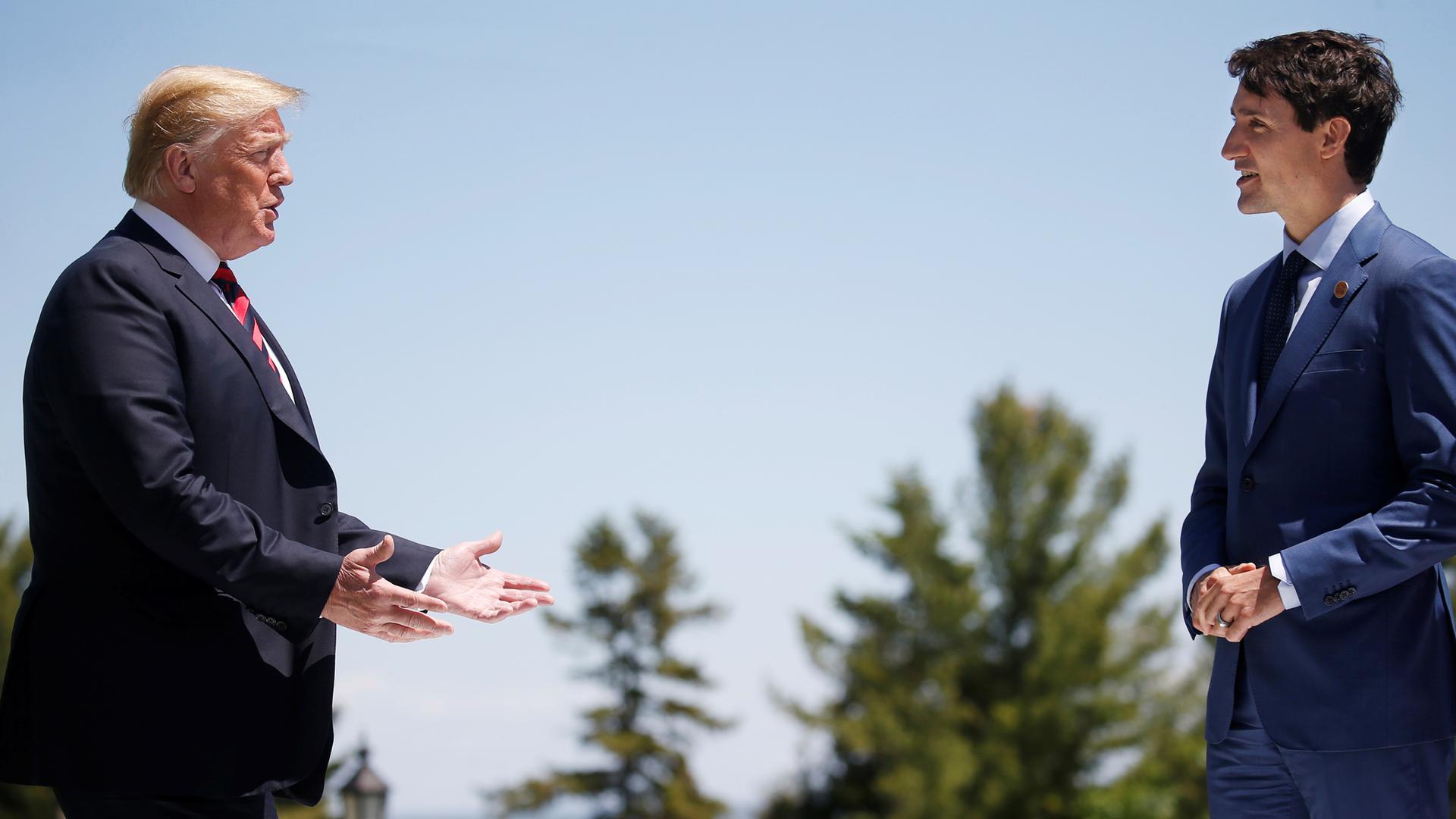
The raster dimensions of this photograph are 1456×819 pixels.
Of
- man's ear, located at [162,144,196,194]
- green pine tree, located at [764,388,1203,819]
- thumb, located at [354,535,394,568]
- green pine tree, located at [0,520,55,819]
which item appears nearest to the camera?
thumb, located at [354,535,394,568]

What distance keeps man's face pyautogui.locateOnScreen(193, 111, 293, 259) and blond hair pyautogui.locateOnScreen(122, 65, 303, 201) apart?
0.09 feet

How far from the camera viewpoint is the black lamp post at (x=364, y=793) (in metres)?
9.31

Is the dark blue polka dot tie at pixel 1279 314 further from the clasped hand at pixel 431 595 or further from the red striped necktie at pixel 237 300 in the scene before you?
the red striped necktie at pixel 237 300

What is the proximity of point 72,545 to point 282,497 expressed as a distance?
372 millimetres

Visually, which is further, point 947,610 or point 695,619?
point 695,619

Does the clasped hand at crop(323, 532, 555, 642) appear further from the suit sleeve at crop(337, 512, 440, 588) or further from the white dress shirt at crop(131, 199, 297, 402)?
the white dress shirt at crop(131, 199, 297, 402)

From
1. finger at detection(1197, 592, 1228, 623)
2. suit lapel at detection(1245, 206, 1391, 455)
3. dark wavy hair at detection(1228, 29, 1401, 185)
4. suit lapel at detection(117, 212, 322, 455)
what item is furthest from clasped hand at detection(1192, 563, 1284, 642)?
suit lapel at detection(117, 212, 322, 455)

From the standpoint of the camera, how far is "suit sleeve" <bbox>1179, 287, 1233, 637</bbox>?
290 centimetres

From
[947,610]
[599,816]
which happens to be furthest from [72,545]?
[599,816]

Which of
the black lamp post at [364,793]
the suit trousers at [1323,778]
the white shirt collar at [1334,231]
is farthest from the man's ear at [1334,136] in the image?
the black lamp post at [364,793]

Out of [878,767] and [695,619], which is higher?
[695,619]

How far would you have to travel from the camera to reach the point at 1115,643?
27.9 meters

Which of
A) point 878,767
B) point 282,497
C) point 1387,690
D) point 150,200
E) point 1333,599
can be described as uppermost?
point 878,767

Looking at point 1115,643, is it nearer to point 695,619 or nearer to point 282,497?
point 695,619
